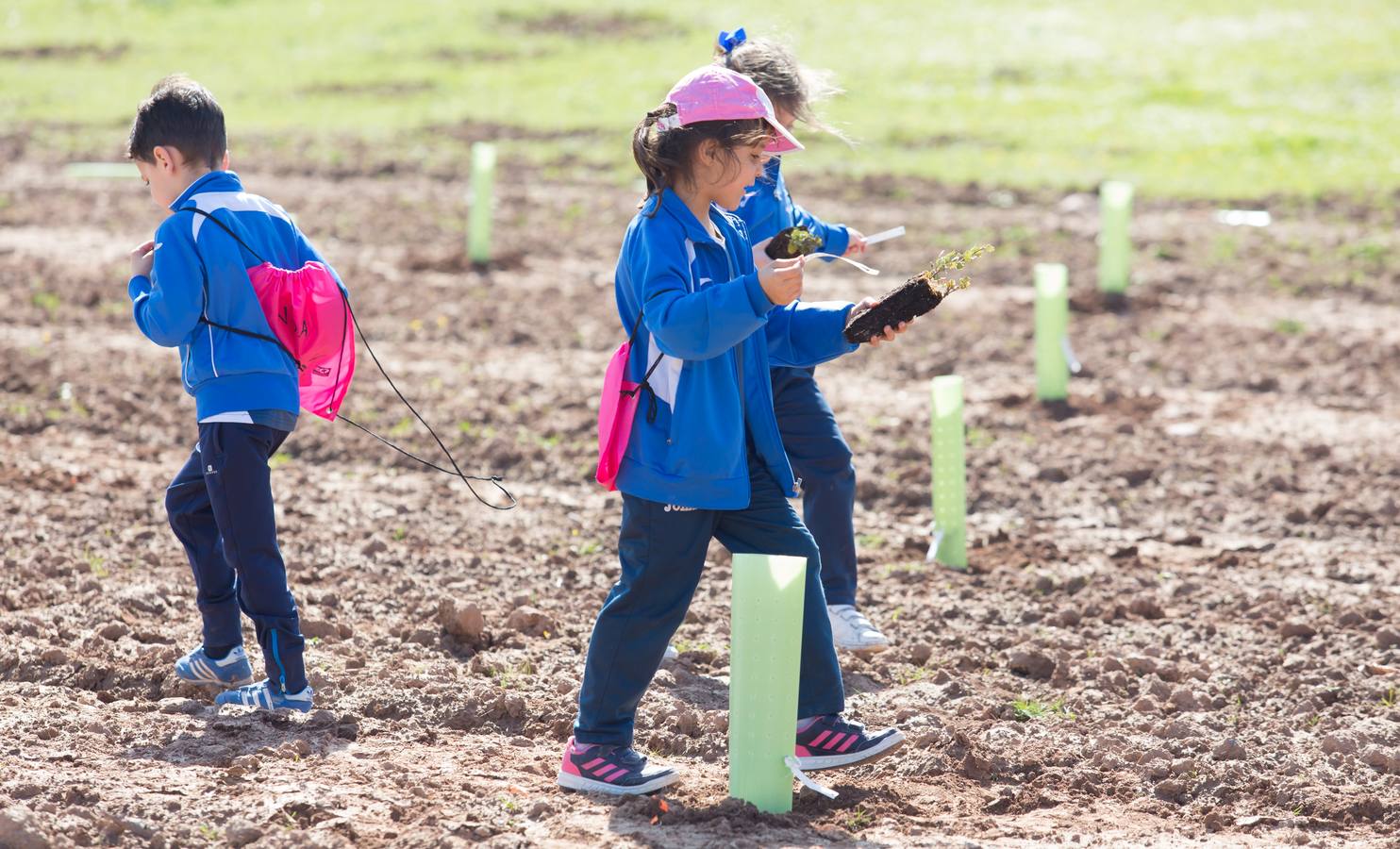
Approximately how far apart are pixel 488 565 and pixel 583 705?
8.20 ft

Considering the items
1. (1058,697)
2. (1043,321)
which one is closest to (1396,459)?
(1043,321)

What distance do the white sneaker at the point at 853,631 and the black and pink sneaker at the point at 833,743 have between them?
108 centimetres

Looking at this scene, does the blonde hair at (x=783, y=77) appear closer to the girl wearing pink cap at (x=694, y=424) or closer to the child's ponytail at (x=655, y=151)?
the girl wearing pink cap at (x=694, y=424)

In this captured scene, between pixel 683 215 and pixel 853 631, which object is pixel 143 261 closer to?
pixel 683 215

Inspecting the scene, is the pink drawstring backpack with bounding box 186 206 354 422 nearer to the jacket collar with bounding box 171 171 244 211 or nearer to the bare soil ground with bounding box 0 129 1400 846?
the jacket collar with bounding box 171 171 244 211

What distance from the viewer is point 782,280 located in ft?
12.4

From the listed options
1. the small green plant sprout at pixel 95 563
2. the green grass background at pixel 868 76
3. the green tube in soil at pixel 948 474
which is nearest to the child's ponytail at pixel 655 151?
the green tube in soil at pixel 948 474

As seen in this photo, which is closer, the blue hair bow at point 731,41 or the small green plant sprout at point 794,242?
the small green plant sprout at point 794,242

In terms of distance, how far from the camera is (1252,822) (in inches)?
176

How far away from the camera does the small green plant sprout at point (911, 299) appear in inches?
163

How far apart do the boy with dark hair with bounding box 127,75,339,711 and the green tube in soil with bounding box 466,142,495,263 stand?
7905 mm

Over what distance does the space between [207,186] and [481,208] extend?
8.09 metres

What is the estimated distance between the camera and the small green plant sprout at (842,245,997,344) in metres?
4.13

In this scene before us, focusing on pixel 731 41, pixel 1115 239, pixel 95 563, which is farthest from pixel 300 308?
pixel 1115 239
